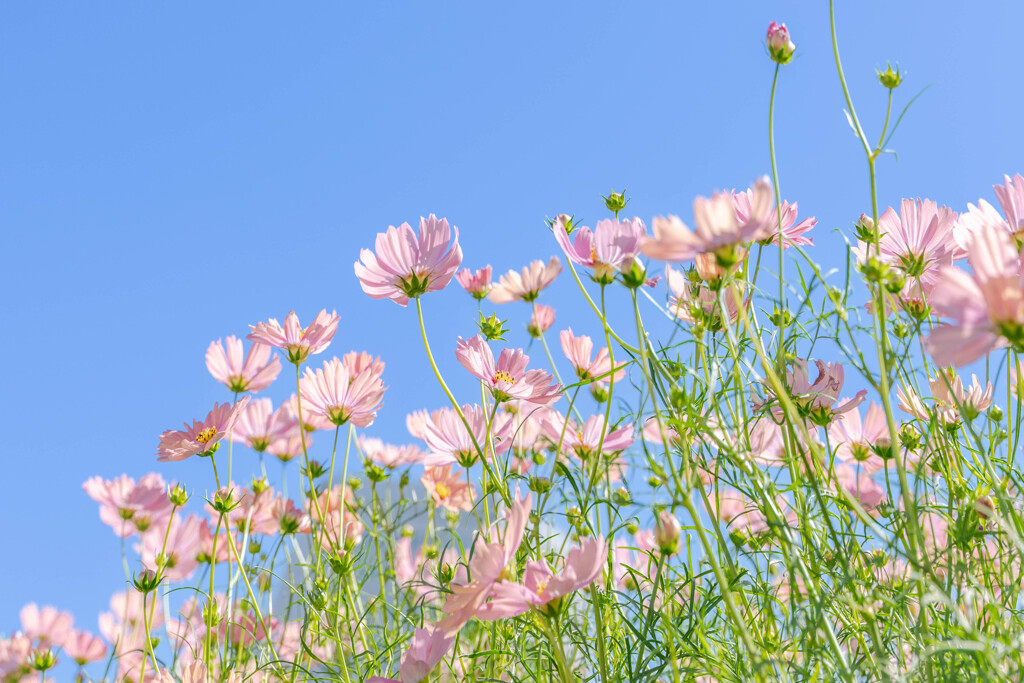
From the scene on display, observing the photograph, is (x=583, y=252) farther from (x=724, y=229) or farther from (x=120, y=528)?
(x=120, y=528)

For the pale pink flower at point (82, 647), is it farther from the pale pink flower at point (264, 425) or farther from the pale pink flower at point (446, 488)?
the pale pink flower at point (446, 488)

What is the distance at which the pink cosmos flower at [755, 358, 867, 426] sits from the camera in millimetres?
748

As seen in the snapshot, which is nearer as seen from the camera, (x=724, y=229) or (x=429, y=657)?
(x=724, y=229)

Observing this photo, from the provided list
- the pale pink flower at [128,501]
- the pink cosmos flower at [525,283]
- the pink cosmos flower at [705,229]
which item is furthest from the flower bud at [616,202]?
the pale pink flower at [128,501]

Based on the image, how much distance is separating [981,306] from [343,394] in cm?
74

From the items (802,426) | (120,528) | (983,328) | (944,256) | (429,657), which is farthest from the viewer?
(120,528)

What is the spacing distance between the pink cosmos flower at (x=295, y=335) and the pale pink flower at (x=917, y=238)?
2.04 feet

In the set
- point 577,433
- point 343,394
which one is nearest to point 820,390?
point 577,433

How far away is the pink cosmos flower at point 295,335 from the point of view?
102 cm

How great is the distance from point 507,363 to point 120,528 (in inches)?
41.5

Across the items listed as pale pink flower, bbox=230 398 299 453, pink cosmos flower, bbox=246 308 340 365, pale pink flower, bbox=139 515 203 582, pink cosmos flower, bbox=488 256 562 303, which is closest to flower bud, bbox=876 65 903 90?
pink cosmos flower, bbox=488 256 562 303

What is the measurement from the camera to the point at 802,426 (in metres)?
0.55

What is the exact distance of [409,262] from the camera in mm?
870

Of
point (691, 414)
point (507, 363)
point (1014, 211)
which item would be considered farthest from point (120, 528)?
point (1014, 211)
